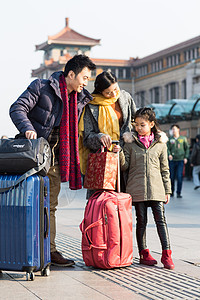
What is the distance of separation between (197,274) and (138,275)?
47 centimetres

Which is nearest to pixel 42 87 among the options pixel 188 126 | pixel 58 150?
pixel 58 150

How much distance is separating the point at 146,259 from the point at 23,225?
1.26 meters

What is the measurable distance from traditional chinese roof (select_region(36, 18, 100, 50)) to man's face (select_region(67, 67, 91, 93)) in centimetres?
7394

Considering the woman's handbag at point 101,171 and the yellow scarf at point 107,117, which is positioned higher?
the yellow scarf at point 107,117

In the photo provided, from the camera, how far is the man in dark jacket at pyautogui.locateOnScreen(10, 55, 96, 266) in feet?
16.4

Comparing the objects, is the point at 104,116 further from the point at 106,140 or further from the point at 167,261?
the point at 167,261

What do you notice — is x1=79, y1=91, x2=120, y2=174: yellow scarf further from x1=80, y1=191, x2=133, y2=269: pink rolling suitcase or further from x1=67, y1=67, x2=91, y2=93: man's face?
x1=80, y1=191, x2=133, y2=269: pink rolling suitcase

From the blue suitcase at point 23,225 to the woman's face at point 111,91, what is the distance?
3.41 feet

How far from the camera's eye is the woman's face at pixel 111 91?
5164 millimetres

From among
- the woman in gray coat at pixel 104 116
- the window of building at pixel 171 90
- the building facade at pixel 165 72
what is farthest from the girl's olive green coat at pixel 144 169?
the window of building at pixel 171 90

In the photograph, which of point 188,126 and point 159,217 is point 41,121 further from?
point 188,126

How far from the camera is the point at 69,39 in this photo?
79.2 m

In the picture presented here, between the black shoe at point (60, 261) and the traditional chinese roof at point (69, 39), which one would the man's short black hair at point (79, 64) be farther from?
the traditional chinese roof at point (69, 39)

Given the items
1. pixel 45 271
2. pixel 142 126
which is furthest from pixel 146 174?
pixel 45 271
